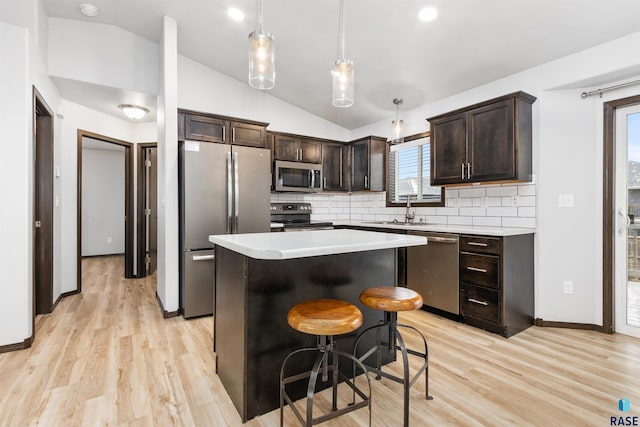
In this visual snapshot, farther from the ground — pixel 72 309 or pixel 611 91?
pixel 611 91

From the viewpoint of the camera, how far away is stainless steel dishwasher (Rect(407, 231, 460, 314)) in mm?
3150

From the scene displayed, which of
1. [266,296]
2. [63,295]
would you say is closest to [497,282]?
[266,296]

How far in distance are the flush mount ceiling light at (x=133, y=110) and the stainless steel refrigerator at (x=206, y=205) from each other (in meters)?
1.34

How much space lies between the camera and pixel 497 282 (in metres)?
2.81

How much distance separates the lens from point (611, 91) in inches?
109

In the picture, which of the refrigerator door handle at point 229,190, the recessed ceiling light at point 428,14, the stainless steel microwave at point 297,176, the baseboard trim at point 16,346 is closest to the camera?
the baseboard trim at point 16,346

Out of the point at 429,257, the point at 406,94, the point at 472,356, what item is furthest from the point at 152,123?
the point at 472,356

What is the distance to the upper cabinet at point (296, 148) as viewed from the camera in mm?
4449

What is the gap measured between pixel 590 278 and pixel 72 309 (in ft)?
17.1

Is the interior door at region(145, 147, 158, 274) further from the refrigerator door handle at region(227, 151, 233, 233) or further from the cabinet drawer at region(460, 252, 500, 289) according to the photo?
the cabinet drawer at region(460, 252, 500, 289)

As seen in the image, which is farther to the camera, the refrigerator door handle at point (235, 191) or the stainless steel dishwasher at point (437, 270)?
the refrigerator door handle at point (235, 191)

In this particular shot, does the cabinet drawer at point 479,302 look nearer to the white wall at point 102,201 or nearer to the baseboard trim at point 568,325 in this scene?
the baseboard trim at point 568,325

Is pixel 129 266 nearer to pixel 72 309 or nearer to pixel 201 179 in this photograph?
pixel 72 309

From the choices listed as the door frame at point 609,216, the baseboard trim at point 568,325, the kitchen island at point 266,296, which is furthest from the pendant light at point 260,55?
the baseboard trim at point 568,325
